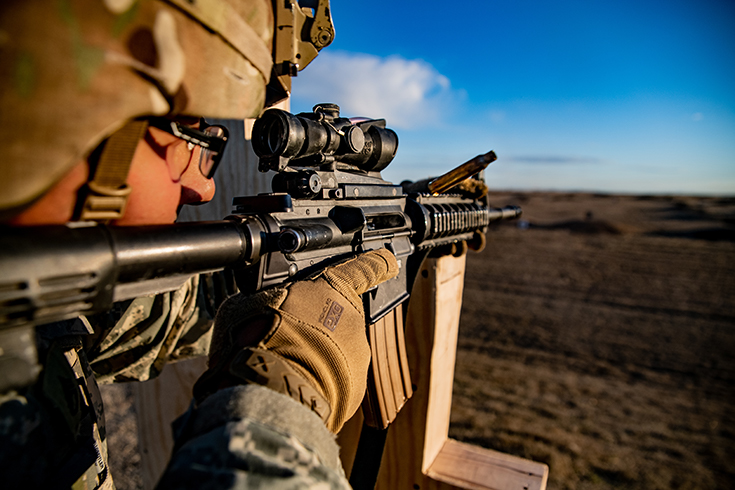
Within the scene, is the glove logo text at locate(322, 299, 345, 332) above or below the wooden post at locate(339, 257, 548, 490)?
above

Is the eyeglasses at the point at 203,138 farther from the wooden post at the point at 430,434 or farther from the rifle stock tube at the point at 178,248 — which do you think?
the wooden post at the point at 430,434

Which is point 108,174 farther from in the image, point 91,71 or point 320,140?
point 320,140

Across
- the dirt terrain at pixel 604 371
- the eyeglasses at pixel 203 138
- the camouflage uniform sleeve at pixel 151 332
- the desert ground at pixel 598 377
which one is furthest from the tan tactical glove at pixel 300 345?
the dirt terrain at pixel 604 371

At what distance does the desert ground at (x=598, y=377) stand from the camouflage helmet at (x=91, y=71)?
3318 mm

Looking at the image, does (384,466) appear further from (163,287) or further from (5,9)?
(5,9)

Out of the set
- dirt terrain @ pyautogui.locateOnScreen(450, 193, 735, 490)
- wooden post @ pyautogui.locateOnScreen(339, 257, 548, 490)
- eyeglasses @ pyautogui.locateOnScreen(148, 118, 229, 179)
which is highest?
eyeglasses @ pyautogui.locateOnScreen(148, 118, 229, 179)

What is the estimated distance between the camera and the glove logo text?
4.13 ft

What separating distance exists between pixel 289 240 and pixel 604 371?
5.84m

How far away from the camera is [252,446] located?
2.61ft

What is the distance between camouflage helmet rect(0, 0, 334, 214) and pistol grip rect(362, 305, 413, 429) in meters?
1.22

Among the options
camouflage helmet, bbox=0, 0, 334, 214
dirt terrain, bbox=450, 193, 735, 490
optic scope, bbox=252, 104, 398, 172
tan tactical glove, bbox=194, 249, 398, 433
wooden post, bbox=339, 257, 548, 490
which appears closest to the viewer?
camouflage helmet, bbox=0, 0, 334, 214

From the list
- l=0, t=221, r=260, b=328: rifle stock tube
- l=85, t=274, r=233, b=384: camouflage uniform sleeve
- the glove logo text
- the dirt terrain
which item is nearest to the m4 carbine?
l=0, t=221, r=260, b=328: rifle stock tube

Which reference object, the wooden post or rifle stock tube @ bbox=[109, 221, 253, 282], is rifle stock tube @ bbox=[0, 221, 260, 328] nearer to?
rifle stock tube @ bbox=[109, 221, 253, 282]

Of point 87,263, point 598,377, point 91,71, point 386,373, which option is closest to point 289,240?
point 87,263
